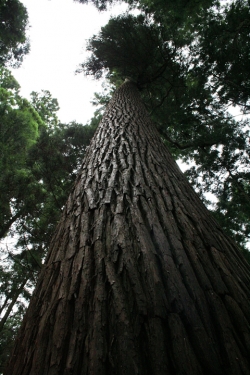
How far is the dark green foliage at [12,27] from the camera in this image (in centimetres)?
890

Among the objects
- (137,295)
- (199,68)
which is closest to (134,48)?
(199,68)

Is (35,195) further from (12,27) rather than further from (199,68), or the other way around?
(12,27)

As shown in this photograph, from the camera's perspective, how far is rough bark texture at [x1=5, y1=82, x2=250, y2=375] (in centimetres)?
75

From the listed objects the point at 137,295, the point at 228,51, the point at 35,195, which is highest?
the point at 228,51

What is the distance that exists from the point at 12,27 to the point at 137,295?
12.5 metres

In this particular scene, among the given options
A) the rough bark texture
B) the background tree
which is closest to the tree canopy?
the background tree

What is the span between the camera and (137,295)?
895 mm

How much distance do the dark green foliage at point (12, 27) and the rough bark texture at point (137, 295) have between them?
1157 centimetres

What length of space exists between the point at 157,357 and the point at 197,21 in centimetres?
809

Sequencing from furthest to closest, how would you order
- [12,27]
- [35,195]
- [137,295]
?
[12,27] → [35,195] → [137,295]

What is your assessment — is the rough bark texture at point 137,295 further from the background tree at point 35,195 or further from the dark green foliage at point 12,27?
the dark green foliage at point 12,27

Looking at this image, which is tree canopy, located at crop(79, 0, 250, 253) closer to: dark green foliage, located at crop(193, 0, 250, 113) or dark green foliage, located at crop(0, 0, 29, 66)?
dark green foliage, located at crop(193, 0, 250, 113)

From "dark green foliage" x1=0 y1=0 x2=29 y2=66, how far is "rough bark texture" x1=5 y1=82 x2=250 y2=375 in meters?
11.6

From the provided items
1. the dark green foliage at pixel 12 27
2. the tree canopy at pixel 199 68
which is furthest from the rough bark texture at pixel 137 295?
the dark green foliage at pixel 12 27
